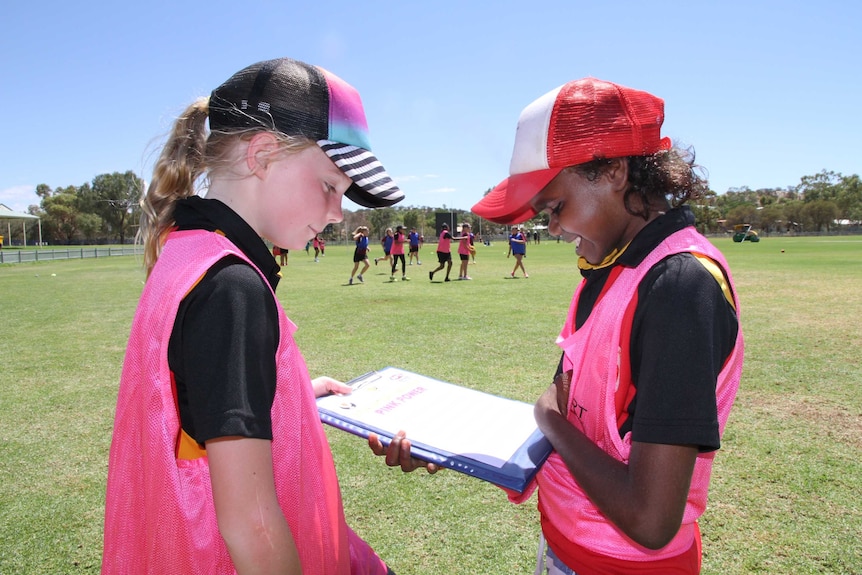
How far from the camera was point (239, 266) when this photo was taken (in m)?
1.05

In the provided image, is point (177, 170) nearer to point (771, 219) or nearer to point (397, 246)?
point (397, 246)

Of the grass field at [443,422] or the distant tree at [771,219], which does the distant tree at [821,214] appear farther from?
the grass field at [443,422]

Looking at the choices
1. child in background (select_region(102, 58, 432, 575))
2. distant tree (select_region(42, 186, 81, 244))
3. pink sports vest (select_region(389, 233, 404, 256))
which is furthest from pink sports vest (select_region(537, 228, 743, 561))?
distant tree (select_region(42, 186, 81, 244))

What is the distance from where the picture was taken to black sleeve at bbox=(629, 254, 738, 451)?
44.1 inches

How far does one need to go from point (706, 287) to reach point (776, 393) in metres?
5.49

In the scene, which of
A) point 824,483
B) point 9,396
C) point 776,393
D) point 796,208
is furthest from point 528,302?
point 796,208

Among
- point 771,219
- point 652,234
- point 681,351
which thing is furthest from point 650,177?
point 771,219

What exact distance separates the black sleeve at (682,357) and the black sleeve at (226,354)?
0.80m

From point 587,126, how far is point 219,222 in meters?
0.94

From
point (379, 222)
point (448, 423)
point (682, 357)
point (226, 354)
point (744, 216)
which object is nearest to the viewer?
point (226, 354)

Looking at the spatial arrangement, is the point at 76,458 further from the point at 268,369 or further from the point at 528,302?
the point at 528,302

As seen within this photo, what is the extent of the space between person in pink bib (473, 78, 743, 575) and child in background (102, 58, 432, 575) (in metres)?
0.52

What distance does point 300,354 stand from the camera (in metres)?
1.17

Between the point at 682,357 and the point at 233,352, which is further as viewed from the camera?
the point at 682,357
